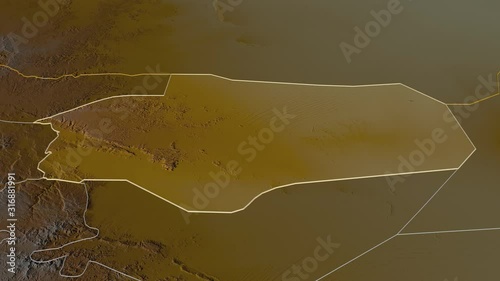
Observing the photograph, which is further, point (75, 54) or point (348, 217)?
point (75, 54)

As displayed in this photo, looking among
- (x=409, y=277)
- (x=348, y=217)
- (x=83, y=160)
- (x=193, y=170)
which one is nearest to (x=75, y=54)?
(x=83, y=160)

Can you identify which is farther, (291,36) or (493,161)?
(291,36)

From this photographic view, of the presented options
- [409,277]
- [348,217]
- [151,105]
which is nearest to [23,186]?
[151,105]

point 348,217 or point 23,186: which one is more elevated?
point 348,217

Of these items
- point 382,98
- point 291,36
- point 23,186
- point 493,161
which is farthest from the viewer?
point 291,36

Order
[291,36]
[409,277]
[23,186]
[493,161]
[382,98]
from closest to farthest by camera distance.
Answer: [409,277]
[23,186]
[493,161]
[382,98]
[291,36]

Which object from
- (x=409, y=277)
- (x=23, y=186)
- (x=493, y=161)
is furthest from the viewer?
(x=493, y=161)

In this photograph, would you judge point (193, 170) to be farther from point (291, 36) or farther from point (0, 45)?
point (0, 45)

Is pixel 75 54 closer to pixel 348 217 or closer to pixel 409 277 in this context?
pixel 348 217

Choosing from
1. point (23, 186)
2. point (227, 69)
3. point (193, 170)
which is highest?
point (227, 69)
